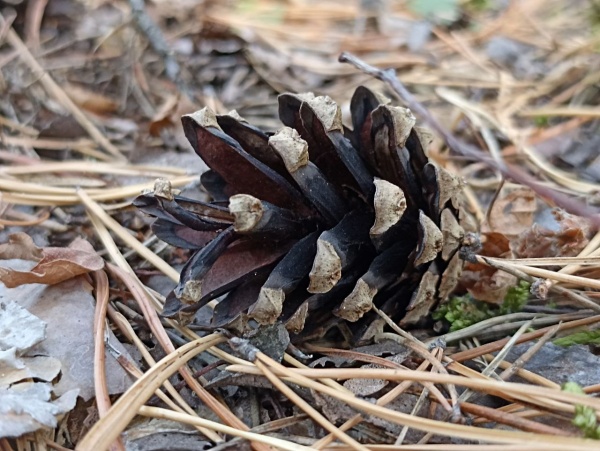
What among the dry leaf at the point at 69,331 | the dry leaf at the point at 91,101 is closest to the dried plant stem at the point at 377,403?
the dry leaf at the point at 69,331

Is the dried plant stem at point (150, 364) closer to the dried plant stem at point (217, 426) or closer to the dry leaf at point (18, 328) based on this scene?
the dried plant stem at point (217, 426)

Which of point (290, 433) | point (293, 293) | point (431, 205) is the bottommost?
point (290, 433)

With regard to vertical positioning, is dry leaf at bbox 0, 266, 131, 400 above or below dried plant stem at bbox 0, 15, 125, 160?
below

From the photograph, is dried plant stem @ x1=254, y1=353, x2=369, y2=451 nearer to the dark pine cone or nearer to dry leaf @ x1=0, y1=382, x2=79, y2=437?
the dark pine cone

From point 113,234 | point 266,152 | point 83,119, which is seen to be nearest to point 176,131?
point 83,119

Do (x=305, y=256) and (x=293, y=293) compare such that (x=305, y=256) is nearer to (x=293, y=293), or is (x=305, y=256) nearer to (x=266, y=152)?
(x=293, y=293)

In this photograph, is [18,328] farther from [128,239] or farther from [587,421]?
[587,421]

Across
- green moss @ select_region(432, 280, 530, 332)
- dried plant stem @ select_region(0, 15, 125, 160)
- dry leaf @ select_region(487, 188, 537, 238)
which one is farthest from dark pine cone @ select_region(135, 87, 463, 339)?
dried plant stem @ select_region(0, 15, 125, 160)

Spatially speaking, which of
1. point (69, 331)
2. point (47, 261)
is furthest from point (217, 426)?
point (47, 261)
